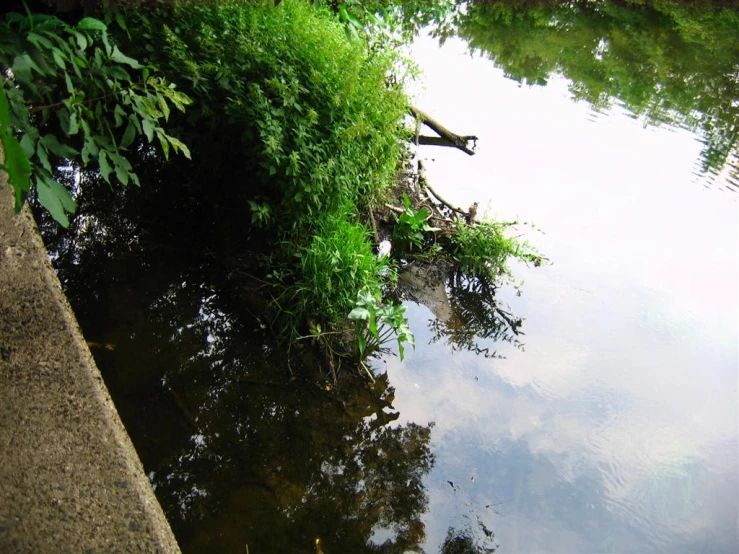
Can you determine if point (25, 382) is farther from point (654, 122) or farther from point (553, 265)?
point (654, 122)

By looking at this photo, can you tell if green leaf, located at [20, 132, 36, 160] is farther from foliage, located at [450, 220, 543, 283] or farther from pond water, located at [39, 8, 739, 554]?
foliage, located at [450, 220, 543, 283]

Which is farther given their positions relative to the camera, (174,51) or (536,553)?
(174,51)

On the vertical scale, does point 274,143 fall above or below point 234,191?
above

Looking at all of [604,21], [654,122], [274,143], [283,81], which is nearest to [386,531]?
[274,143]

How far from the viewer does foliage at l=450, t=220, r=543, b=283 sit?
15.1 ft

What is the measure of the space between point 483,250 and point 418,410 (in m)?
1.66

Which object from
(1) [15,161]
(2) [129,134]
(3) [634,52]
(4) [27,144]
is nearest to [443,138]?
(2) [129,134]

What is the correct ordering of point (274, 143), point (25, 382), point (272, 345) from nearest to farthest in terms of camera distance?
point (25, 382) < point (274, 143) < point (272, 345)

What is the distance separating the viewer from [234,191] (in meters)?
3.83

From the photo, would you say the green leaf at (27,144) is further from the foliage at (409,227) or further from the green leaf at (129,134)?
the foliage at (409,227)

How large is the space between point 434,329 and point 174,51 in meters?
2.43

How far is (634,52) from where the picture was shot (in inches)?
419

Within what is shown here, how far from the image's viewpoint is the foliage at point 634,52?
8078 mm

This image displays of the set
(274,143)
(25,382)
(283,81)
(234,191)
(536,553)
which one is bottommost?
(536,553)
